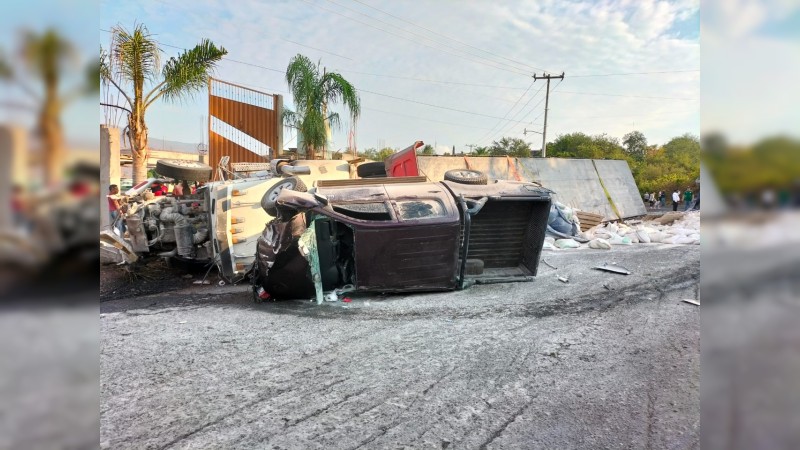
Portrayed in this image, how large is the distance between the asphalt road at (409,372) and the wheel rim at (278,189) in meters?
1.13

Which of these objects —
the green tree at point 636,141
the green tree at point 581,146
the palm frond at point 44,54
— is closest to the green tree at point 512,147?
the green tree at point 581,146

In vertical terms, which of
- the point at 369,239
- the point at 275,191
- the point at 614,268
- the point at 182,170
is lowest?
the point at 614,268

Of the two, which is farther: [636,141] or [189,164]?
[189,164]

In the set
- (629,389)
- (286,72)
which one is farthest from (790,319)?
(286,72)

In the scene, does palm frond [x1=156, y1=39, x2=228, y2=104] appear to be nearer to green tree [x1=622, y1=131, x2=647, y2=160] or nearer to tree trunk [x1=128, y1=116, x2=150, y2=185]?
tree trunk [x1=128, y1=116, x2=150, y2=185]

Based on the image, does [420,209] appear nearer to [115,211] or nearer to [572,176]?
[115,211]

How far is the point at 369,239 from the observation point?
430 centimetres

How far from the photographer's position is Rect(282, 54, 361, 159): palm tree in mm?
11008

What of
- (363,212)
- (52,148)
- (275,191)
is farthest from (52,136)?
(275,191)

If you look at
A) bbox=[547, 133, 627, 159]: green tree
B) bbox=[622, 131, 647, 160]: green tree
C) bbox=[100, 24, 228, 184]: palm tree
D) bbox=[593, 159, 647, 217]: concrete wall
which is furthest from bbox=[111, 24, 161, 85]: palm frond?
bbox=[547, 133, 627, 159]: green tree

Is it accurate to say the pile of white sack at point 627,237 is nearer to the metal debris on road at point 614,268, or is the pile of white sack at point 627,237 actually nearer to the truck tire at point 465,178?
the metal debris on road at point 614,268

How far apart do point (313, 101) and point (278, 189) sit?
22.8 ft

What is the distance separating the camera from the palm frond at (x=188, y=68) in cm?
788

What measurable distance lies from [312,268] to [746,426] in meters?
3.96
